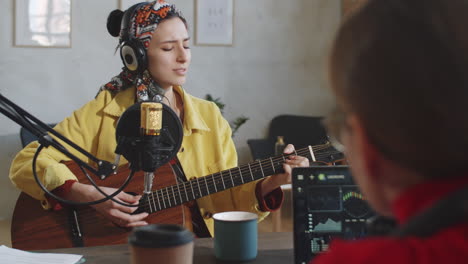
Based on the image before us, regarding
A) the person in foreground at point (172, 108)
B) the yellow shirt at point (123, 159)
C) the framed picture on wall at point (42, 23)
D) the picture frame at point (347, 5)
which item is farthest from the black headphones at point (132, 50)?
the picture frame at point (347, 5)

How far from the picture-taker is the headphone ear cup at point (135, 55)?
6.64ft

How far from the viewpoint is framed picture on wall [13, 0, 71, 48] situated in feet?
15.2

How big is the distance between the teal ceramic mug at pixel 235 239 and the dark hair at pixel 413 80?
0.83 m

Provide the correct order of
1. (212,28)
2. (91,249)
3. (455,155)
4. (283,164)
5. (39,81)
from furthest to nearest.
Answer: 1. (212,28)
2. (39,81)
3. (283,164)
4. (91,249)
5. (455,155)

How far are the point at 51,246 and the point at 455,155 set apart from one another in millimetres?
1631

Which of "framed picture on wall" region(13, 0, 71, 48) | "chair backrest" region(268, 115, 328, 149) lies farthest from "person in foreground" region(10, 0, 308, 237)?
"chair backrest" region(268, 115, 328, 149)

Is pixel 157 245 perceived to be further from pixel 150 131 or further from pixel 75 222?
pixel 75 222

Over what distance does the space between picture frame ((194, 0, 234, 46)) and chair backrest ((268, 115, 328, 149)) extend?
790 millimetres

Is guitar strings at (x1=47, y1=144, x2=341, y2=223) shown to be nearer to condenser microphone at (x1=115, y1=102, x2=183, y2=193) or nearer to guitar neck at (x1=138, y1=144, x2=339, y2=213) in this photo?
guitar neck at (x1=138, y1=144, x2=339, y2=213)

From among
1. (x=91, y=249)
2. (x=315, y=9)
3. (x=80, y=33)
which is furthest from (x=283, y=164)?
(x=315, y=9)

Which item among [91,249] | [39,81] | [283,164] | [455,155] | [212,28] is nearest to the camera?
[455,155]

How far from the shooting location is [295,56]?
5.35 metres

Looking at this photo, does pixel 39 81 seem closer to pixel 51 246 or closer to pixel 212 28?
pixel 212 28

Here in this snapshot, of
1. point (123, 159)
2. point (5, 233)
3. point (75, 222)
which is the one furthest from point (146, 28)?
point (5, 233)
